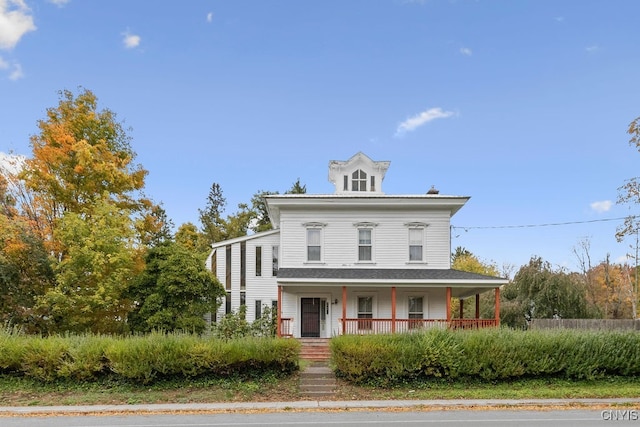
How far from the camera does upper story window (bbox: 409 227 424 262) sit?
24234mm

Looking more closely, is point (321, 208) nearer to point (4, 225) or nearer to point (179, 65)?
point (179, 65)

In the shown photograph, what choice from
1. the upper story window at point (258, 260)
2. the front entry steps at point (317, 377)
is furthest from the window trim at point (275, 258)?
the front entry steps at point (317, 377)

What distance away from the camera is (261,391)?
1470 centimetres

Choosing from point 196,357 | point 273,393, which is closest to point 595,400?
point 273,393

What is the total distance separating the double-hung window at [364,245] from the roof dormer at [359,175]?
277 cm

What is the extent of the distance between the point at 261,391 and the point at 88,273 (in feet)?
38.4

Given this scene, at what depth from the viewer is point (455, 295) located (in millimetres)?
26266

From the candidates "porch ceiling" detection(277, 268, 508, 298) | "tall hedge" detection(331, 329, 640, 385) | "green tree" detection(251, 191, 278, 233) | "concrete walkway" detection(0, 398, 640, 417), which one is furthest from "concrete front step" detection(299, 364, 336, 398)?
"green tree" detection(251, 191, 278, 233)

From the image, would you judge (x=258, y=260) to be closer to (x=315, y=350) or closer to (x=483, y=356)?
(x=315, y=350)

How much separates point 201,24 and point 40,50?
259 inches

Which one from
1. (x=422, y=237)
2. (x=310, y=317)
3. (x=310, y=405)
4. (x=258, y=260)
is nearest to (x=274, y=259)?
(x=258, y=260)

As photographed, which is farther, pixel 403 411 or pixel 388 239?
pixel 388 239

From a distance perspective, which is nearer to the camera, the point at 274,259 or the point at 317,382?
the point at 317,382

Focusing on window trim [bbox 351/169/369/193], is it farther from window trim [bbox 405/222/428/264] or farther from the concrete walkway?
the concrete walkway
